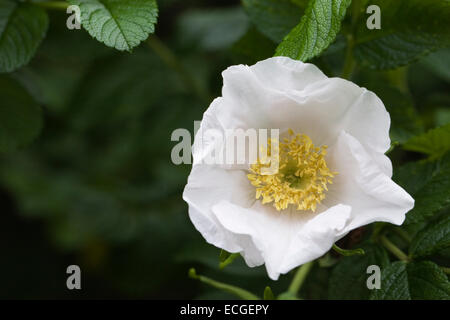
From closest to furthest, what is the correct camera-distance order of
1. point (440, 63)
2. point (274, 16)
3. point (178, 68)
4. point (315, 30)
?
point (315, 30) → point (274, 16) → point (440, 63) → point (178, 68)

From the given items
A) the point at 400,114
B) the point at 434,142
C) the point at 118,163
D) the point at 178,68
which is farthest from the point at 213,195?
the point at 118,163

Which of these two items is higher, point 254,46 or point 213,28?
point 254,46

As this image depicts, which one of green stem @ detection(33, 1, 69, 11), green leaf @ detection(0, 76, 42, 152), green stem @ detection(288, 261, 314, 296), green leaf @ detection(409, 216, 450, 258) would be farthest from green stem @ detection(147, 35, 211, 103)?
green leaf @ detection(409, 216, 450, 258)

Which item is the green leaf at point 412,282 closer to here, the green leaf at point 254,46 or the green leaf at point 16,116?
the green leaf at point 254,46

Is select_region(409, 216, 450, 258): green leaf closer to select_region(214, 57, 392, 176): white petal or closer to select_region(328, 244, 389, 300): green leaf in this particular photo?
select_region(328, 244, 389, 300): green leaf

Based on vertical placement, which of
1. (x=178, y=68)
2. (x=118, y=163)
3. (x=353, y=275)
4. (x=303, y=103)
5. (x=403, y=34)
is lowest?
(x=118, y=163)

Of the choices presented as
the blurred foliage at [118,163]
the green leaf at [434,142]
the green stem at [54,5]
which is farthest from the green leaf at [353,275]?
the green stem at [54,5]

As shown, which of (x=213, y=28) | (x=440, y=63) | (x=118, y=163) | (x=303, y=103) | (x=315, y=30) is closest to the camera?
(x=315, y=30)

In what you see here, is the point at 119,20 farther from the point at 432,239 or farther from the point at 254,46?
the point at 432,239
